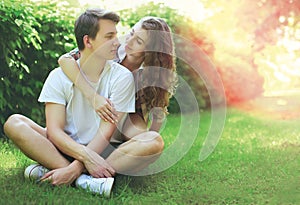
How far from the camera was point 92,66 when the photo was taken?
3.32 metres

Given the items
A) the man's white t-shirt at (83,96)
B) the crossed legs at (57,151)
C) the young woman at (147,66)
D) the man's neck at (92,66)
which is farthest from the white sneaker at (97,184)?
the man's neck at (92,66)

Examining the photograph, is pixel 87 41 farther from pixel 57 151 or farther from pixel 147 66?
pixel 57 151

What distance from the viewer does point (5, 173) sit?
11.3 feet

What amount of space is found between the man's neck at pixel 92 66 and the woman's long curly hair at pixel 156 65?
0.94 feet

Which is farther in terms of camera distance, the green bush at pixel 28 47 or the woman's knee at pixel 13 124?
the green bush at pixel 28 47

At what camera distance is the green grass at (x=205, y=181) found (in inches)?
116

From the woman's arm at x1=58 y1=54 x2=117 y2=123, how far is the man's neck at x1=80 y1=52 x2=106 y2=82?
0.06 m

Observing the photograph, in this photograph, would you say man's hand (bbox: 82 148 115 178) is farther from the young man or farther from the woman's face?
the woman's face

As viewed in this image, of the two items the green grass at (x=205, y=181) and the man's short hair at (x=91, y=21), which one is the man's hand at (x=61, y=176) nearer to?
the green grass at (x=205, y=181)

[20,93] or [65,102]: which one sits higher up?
[65,102]

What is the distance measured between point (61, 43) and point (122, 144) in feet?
8.41

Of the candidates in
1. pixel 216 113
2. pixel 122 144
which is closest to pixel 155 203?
pixel 122 144

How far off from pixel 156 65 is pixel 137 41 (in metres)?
0.19

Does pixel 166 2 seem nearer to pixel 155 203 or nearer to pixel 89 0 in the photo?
pixel 89 0
